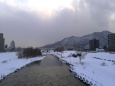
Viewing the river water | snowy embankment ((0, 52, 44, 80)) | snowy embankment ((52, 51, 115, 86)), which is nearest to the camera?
snowy embankment ((52, 51, 115, 86))

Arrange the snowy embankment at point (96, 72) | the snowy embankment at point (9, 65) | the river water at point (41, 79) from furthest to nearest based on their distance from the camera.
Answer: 1. the snowy embankment at point (9, 65)
2. the river water at point (41, 79)
3. the snowy embankment at point (96, 72)

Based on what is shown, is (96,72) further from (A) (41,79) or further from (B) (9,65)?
(B) (9,65)

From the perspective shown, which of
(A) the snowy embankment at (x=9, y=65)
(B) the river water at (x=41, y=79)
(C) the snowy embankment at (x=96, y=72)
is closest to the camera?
(C) the snowy embankment at (x=96, y=72)

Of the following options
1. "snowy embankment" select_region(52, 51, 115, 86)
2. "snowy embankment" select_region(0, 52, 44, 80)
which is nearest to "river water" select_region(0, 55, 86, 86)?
"snowy embankment" select_region(52, 51, 115, 86)

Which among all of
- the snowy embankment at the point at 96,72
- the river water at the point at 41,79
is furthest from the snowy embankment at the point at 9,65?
the snowy embankment at the point at 96,72

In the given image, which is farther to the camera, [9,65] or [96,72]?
[9,65]

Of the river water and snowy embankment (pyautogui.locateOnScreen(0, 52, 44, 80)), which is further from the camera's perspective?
snowy embankment (pyautogui.locateOnScreen(0, 52, 44, 80))

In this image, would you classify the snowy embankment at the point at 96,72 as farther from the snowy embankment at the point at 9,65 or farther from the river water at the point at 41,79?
the snowy embankment at the point at 9,65

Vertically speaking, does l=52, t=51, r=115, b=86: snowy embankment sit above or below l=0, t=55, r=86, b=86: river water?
above

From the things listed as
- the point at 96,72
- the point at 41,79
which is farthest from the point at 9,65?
the point at 96,72

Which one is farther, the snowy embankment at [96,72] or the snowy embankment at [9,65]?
the snowy embankment at [9,65]

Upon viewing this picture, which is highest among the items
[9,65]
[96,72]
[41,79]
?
[96,72]

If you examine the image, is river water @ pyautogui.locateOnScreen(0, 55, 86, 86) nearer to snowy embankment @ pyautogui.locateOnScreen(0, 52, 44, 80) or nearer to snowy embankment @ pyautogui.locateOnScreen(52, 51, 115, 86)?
snowy embankment @ pyautogui.locateOnScreen(52, 51, 115, 86)

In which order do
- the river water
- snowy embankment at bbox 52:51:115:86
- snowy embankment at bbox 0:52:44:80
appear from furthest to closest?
snowy embankment at bbox 0:52:44:80, the river water, snowy embankment at bbox 52:51:115:86
